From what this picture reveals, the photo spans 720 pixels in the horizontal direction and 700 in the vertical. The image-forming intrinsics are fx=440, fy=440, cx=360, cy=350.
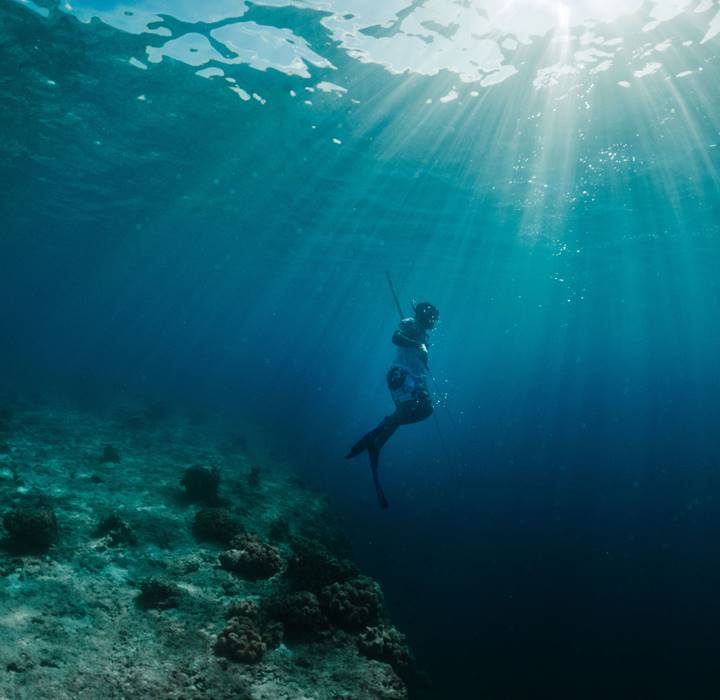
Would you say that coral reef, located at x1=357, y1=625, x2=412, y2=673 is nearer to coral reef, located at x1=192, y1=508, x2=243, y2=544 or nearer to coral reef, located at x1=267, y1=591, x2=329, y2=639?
coral reef, located at x1=267, y1=591, x2=329, y2=639

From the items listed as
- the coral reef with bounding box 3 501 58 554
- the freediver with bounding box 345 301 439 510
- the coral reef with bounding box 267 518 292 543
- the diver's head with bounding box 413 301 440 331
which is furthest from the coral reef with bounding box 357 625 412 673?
the diver's head with bounding box 413 301 440 331

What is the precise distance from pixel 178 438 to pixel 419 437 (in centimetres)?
2456

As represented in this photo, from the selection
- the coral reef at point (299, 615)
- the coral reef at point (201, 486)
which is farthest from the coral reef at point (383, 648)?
the coral reef at point (201, 486)

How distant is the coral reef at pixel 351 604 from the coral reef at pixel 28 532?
15.2 ft

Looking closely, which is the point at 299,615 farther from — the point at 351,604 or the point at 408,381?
the point at 408,381

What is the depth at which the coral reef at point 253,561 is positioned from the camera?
731 cm

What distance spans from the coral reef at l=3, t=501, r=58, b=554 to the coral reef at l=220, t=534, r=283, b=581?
2.82 m

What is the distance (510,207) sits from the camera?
79.9 feet

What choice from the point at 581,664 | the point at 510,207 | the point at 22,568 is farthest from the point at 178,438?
the point at 510,207

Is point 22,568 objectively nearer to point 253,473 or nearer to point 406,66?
point 253,473

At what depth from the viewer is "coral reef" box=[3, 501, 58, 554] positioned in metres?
7.03

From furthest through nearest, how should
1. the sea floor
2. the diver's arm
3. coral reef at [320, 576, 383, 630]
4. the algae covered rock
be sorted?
the diver's arm < coral reef at [320, 576, 383, 630] < the algae covered rock < the sea floor

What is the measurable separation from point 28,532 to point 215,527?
2965mm

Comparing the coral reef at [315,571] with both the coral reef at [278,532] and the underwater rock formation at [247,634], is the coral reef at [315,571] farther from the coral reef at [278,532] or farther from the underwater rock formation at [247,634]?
the coral reef at [278,532]
